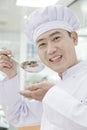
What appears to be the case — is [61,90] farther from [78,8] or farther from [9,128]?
[9,128]

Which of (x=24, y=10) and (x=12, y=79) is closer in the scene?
(x=12, y=79)

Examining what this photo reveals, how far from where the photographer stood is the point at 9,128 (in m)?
3.18

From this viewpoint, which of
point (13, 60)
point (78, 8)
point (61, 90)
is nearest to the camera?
point (61, 90)

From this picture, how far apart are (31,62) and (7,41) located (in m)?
4.72

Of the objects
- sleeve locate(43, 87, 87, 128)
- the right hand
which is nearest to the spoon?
the right hand

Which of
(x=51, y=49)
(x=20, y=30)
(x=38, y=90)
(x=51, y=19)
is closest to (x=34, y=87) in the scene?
(x=38, y=90)

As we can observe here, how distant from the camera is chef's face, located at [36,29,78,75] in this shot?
1.01 m

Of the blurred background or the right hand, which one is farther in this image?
the blurred background

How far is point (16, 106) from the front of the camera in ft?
4.06

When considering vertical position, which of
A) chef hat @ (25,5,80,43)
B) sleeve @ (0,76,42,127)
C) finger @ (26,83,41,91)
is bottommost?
sleeve @ (0,76,42,127)

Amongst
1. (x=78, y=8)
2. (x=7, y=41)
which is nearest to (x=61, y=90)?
(x=78, y=8)

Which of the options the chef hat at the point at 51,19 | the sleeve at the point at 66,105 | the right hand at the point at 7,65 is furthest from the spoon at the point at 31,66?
the sleeve at the point at 66,105

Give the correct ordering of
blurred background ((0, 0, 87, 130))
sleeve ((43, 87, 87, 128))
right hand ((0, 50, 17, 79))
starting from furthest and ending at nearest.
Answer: blurred background ((0, 0, 87, 130))
right hand ((0, 50, 17, 79))
sleeve ((43, 87, 87, 128))

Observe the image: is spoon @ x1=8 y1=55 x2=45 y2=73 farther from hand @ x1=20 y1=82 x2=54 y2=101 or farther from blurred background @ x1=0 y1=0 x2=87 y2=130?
hand @ x1=20 y1=82 x2=54 y2=101
